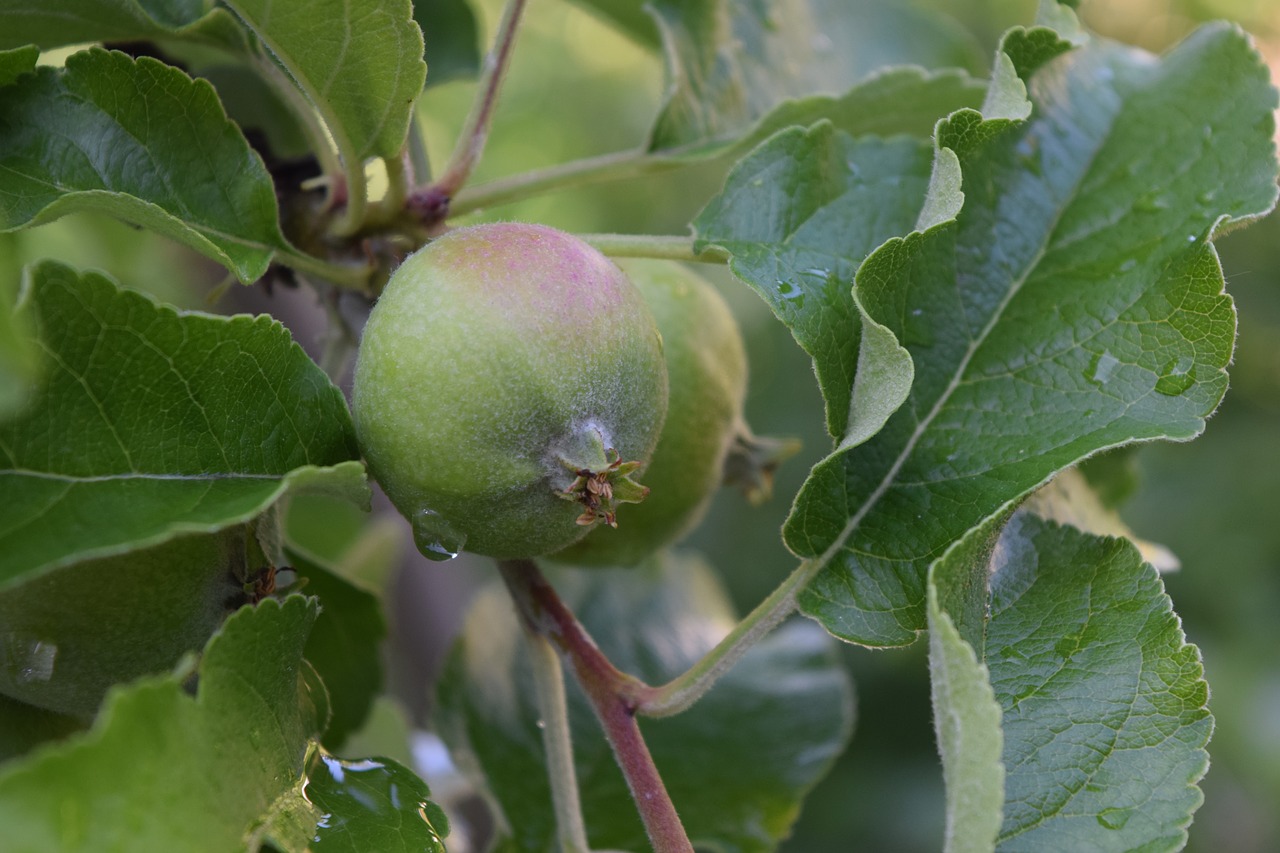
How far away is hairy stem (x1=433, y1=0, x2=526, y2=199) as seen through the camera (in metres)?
1.24

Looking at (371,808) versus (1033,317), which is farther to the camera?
(1033,317)

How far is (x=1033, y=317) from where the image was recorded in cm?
119

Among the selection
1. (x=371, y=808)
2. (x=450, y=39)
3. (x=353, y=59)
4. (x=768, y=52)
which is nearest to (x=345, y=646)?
(x=371, y=808)

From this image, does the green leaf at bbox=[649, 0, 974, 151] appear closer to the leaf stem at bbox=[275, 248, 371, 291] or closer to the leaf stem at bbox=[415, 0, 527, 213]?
the leaf stem at bbox=[415, 0, 527, 213]

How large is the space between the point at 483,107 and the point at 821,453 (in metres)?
2.65

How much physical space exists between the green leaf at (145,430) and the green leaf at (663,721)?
85 cm

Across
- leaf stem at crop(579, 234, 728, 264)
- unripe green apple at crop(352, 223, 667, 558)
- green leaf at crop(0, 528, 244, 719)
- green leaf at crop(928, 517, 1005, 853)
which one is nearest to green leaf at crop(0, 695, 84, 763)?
green leaf at crop(0, 528, 244, 719)

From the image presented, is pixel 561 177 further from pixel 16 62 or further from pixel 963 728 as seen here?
pixel 963 728

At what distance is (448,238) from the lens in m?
1.05

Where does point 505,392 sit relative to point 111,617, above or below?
above

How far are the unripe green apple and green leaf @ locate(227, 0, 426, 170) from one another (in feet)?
0.47

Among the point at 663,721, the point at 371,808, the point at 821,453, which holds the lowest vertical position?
the point at 821,453

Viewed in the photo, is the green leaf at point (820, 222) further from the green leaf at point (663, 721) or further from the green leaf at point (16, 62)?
the green leaf at point (663, 721)

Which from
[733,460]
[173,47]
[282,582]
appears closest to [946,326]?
[733,460]
